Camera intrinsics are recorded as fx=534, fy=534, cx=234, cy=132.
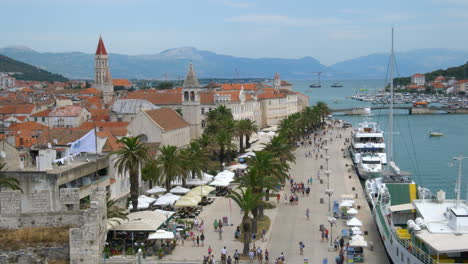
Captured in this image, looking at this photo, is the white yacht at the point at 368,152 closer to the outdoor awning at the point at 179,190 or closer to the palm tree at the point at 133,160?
the outdoor awning at the point at 179,190

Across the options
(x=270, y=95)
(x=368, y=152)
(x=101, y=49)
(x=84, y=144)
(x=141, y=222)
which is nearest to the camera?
(x=141, y=222)

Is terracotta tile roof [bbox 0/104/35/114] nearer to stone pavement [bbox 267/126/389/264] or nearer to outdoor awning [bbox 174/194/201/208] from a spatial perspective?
stone pavement [bbox 267/126/389/264]

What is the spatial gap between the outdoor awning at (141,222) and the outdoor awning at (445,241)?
15.8m

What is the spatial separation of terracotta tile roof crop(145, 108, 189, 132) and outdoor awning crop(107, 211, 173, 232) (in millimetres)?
31166

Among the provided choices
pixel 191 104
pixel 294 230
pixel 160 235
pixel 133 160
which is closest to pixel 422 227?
pixel 294 230

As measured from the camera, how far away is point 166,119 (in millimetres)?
70812

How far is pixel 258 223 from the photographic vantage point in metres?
40.9

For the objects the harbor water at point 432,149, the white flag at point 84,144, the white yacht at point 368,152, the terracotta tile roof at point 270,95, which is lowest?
the harbor water at point 432,149

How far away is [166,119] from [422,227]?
46.3m

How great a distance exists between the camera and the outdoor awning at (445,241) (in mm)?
25422

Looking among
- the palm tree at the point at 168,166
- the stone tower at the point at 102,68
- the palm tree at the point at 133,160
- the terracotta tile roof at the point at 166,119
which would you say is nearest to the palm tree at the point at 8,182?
the palm tree at the point at 133,160

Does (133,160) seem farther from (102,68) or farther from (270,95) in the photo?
(102,68)

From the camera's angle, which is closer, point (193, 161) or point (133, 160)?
point (133, 160)

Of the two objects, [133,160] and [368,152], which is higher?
[133,160]
